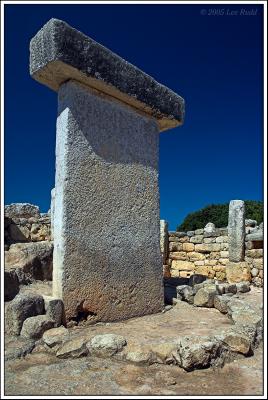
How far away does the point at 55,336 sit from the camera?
3.32 meters

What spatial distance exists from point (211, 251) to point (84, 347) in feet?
22.9

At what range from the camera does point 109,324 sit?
159 inches

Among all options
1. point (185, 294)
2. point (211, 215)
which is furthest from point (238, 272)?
point (211, 215)

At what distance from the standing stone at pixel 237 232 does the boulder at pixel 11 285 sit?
5.90 meters

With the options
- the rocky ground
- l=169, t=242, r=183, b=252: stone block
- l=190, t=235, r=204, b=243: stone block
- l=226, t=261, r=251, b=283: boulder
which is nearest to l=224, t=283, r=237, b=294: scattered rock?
l=226, t=261, r=251, b=283: boulder

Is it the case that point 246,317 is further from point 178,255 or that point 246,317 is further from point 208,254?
point 178,255

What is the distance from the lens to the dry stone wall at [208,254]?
842 centimetres

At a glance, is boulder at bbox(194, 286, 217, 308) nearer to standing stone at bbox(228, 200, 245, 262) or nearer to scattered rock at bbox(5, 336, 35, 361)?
scattered rock at bbox(5, 336, 35, 361)

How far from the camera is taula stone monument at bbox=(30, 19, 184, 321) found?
3.84 meters

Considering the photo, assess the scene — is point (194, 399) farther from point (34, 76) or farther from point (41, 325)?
point (34, 76)

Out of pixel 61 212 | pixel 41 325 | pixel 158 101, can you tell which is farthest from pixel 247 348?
pixel 158 101

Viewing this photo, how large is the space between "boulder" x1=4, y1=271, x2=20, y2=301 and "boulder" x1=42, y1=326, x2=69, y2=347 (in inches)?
27.5

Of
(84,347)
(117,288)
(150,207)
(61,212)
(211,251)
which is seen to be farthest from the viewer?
(211,251)

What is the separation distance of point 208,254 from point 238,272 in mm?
1338
